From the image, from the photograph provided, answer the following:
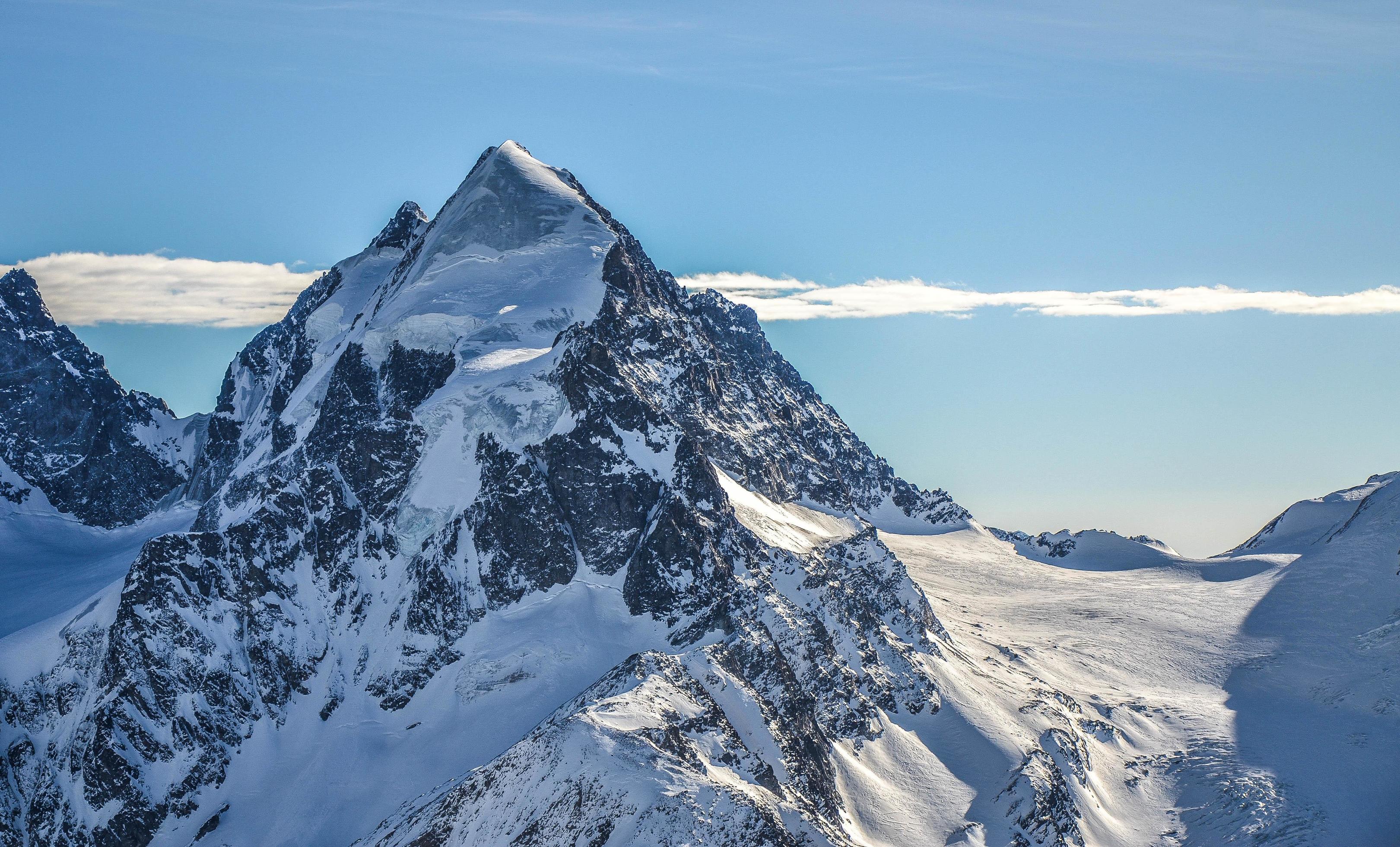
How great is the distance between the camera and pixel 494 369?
197m

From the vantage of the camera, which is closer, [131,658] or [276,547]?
[131,658]

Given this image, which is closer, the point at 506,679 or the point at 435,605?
the point at 506,679

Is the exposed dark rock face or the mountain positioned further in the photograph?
the exposed dark rock face

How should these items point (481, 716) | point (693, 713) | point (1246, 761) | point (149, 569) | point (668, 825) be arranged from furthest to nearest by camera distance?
point (1246, 761)
point (149, 569)
point (481, 716)
point (693, 713)
point (668, 825)

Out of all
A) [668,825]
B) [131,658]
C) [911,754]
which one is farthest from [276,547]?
[911,754]

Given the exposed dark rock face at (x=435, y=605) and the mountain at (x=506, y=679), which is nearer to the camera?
the mountain at (x=506, y=679)

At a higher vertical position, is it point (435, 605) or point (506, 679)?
point (435, 605)

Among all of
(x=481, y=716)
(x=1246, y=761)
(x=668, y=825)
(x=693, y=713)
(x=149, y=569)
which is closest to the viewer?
(x=668, y=825)

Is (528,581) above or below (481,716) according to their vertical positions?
above

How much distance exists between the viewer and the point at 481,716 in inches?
6526

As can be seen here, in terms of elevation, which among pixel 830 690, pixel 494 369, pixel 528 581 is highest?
pixel 494 369

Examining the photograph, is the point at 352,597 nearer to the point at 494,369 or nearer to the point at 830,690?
the point at 494,369

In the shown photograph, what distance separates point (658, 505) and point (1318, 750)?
112701mm

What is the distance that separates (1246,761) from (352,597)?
141 m
